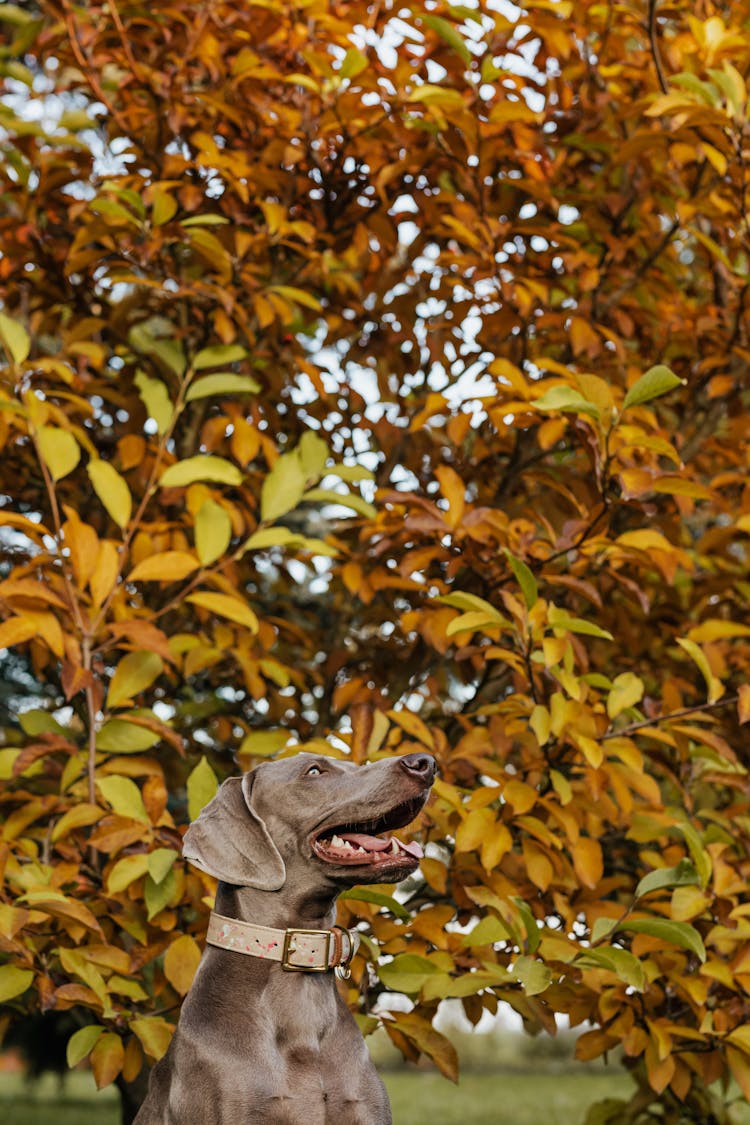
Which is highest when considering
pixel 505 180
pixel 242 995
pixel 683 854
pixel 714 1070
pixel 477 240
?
pixel 505 180

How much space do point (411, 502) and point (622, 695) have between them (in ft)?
2.56

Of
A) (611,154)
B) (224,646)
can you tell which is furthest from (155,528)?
(611,154)

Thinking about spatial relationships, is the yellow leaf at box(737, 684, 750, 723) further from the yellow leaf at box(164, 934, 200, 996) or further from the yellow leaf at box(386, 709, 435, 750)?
the yellow leaf at box(164, 934, 200, 996)

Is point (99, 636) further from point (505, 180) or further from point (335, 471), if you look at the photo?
point (505, 180)

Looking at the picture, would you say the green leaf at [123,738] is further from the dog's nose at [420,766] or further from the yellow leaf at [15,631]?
the dog's nose at [420,766]

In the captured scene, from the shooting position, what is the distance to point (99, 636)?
2.94m

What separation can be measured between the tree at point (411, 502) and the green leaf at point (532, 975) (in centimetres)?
2

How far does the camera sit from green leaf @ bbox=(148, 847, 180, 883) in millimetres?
2516

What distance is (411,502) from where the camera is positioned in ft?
10.6

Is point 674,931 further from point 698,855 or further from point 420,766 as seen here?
point 420,766

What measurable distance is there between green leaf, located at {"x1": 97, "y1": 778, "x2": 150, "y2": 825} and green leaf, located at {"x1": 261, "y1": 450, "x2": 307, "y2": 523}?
2.36 ft

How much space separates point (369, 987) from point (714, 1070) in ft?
2.76

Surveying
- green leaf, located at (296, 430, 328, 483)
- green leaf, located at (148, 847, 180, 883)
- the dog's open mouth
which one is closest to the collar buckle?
the dog's open mouth

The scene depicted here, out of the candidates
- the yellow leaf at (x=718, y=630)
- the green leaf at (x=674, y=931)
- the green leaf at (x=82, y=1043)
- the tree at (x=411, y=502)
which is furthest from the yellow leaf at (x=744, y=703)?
the green leaf at (x=82, y=1043)
